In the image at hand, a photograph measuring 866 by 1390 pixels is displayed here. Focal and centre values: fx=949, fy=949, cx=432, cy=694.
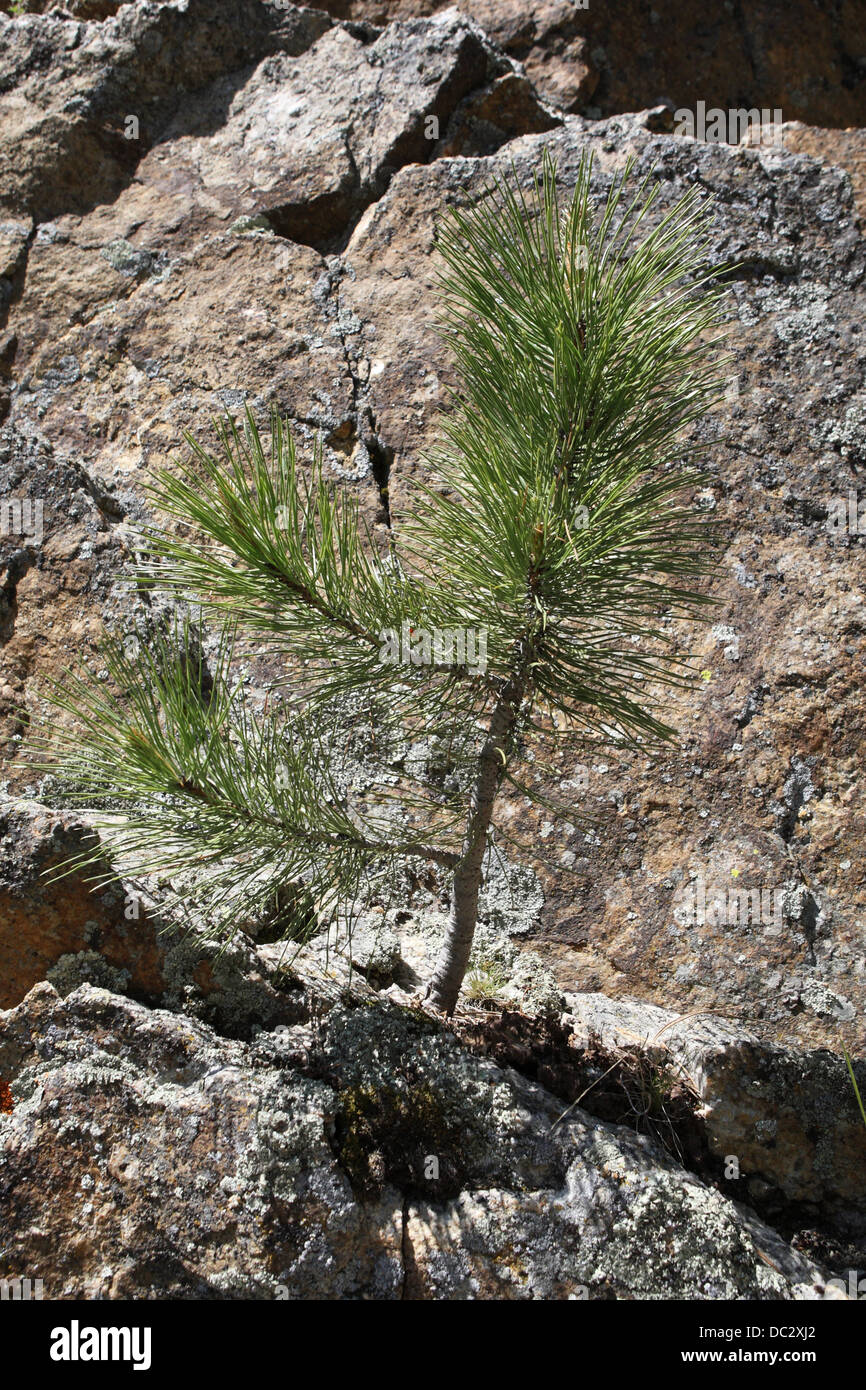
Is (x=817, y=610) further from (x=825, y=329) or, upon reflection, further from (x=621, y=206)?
(x=621, y=206)

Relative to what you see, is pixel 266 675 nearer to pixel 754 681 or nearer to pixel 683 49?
pixel 754 681

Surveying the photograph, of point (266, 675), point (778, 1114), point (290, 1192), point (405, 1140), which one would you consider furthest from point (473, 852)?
point (266, 675)

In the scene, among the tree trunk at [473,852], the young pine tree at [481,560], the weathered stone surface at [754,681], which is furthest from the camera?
the weathered stone surface at [754,681]

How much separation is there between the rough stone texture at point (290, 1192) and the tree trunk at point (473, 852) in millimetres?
238

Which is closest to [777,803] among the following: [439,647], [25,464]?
[439,647]

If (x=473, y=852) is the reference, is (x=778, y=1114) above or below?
below

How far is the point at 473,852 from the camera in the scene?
2.21 m

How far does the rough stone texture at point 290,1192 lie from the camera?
186 centimetres

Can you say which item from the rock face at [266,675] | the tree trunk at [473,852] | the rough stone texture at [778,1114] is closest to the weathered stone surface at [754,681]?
the rock face at [266,675]

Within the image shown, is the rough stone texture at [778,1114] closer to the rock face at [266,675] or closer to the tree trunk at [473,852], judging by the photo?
the rock face at [266,675]

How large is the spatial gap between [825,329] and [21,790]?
2984 millimetres

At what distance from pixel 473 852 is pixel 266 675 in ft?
3.86

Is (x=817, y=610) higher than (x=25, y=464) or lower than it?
lower

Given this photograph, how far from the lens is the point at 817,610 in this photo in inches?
118
